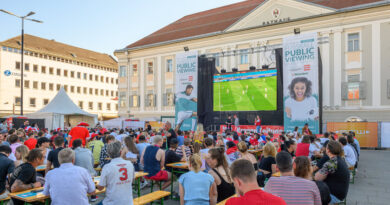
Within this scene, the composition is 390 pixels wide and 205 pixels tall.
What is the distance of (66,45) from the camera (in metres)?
57.2

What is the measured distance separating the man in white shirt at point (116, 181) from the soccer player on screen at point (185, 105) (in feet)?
61.1

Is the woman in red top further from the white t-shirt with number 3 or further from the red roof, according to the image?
the red roof

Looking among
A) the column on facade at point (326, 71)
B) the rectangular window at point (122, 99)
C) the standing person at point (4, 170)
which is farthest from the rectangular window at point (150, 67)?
the standing person at point (4, 170)

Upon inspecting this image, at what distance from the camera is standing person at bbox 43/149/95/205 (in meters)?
3.96

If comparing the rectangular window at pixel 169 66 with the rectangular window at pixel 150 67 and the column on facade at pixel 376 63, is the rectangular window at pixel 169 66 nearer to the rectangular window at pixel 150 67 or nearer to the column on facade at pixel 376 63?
the rectangular window at pixel 150 67

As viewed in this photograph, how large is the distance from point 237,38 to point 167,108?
10868 mm

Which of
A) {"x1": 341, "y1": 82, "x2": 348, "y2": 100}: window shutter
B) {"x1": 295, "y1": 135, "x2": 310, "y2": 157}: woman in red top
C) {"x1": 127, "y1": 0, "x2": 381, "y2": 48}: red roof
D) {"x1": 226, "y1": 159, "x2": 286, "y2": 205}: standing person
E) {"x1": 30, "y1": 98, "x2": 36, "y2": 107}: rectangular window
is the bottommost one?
{"x1": 295, "y1": 135, "x2": 310, "y2": 157}: woman in red top

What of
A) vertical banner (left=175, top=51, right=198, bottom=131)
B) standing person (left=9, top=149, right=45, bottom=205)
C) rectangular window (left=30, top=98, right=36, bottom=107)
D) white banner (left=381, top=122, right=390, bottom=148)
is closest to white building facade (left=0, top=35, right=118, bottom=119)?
rectangular window (left=30, top=98, right=36, bottom=107)

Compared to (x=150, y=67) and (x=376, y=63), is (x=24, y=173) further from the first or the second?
(x=150, y=67)

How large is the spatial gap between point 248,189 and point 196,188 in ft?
6.45

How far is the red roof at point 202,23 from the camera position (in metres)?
32.7

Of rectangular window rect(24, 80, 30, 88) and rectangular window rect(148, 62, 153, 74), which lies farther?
rectangular window rect(24, 80, 30, 88)

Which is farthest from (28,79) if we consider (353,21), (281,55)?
(353,21)

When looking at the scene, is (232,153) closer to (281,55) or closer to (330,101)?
(281,55)
